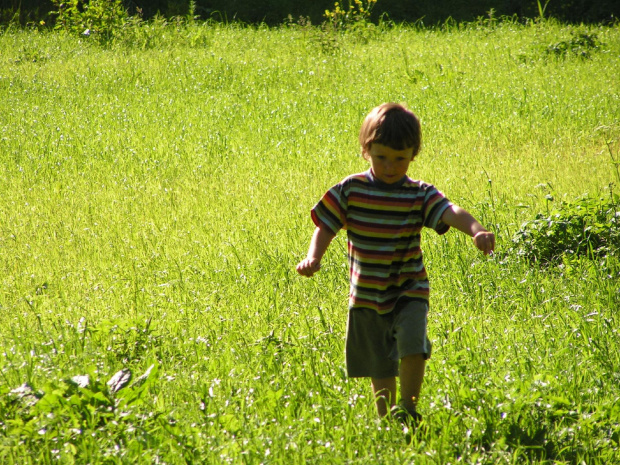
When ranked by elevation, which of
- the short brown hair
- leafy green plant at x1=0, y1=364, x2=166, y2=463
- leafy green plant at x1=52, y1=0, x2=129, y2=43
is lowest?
leafy green plant at x1=0, y1=364, x2=166, y2=463

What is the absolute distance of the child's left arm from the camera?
292 cm

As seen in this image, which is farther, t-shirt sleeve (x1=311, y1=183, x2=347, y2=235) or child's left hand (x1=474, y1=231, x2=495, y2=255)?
t-shirt sleeve (x1=311, y1=183, x2=347, y2=235)

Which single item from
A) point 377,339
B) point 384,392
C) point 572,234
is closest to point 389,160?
point 377,339

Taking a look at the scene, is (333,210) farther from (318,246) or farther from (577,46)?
(577,46)

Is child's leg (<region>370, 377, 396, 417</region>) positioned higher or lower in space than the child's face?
lower

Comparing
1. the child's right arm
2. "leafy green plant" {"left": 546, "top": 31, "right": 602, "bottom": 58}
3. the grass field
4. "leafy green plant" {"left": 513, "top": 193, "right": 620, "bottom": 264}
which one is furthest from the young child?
"leafy green plant" {"left": 546, "top": 31, "right": 602, "bottom": 58}

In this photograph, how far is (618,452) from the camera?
303 cm

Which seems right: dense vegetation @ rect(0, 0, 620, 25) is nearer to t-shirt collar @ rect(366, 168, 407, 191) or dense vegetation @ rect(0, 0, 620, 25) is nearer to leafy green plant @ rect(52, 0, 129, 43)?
leafy green plant @ rect(52, 0, 129, 43)

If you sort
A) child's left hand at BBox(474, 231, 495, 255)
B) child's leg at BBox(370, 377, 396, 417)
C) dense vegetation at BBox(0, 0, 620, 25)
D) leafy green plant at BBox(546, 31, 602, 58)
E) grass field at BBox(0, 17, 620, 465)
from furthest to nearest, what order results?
dense vegetation at BBox(0, 0, 620, 25) < leafy green plant at BBox(546, 31, 602, 58) < child's leg at BBox(370, 377, 396, 417) < grass field at BBox(0, 17, 620, 465) < child's left hand at BBox(474, 231, 495, 255)

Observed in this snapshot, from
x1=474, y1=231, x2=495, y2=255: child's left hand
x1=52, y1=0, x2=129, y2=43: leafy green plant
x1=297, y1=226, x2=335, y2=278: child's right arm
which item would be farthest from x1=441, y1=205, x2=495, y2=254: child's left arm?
x1=52, y1=0, x2=129, y2=43: leafy green plant

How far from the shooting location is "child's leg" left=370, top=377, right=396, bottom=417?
11.2 feet

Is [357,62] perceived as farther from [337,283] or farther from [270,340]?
[270,340]

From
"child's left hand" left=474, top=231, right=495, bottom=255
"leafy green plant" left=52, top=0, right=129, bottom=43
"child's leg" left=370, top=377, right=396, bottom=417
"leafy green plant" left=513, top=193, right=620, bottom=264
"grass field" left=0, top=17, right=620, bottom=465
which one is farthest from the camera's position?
"leafy green plant" left=52, top=0, right=129, bottom=43

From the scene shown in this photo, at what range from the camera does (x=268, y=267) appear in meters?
5.40
